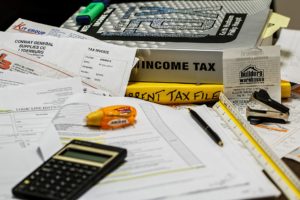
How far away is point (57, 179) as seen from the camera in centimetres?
64

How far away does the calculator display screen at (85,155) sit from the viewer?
683mm

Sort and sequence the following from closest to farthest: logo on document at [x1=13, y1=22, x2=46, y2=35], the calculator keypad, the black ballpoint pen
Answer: the calculator keypad < the black ballpoint pen < logo on document at [x1=13, y1=22, x2=46, y2=35]

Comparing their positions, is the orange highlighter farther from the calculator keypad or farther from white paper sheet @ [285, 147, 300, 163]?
white paper sheet @ [285, 147, 300, 163]

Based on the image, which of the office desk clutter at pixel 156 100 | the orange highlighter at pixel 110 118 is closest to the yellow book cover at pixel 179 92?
the office desk clutter at pixel 156 100

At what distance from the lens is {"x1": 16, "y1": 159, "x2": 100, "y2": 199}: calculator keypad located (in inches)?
24.6

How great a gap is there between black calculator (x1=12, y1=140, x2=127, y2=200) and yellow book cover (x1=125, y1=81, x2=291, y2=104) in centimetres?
20

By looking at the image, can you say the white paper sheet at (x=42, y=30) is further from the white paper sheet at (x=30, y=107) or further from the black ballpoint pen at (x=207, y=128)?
the black ballpoint pen at (x=207, y=128)

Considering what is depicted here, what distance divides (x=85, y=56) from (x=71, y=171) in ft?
0.99

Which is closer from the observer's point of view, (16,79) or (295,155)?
(295,155)

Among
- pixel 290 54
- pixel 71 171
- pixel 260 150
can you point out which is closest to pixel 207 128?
pixel 260 150

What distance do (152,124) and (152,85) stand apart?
0.14 meters

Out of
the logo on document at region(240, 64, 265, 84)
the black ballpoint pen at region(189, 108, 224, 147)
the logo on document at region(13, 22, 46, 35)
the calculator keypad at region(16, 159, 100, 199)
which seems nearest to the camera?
the calculator keypad at region(16, 159, 100, 199)

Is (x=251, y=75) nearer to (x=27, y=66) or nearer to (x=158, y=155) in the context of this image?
(x=158, y=155)

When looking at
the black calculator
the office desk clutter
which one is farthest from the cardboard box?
the black calculator
